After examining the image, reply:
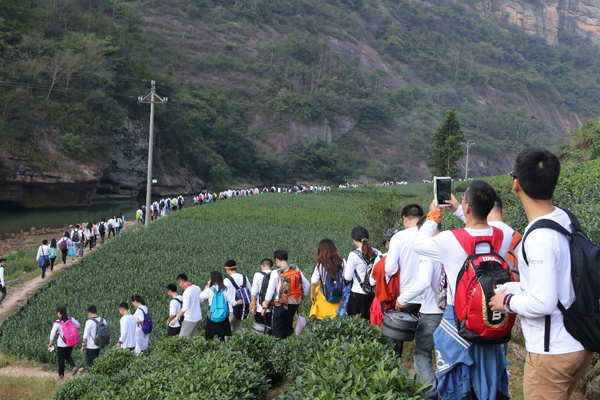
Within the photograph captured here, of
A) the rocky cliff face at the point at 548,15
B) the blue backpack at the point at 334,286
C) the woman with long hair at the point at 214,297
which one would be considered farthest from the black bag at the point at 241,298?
the rocky cliff face at the point at 548,15

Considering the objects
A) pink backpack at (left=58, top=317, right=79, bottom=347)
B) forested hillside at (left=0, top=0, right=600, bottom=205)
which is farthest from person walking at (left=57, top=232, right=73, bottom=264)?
forested hillside at (left=0, top=0, right=600, bottom=205)

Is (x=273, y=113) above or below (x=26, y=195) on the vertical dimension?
above

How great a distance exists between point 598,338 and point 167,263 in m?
19.3

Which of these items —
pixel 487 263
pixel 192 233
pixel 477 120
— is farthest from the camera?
pixel 477 120

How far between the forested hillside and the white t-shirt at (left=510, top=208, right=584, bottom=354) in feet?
134

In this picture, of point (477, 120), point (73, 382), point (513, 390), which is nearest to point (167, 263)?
point (73, 382)

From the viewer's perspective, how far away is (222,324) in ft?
25.5

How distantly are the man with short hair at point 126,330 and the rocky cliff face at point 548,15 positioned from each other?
194 m

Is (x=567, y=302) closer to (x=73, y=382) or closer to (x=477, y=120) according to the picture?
(x=73, y=382)

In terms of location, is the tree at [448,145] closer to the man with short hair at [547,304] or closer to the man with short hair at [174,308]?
the man with short hair at [174,308]

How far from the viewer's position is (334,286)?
6.24 meters

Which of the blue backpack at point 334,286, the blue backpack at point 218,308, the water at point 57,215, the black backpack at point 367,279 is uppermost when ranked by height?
the black backpack at point 367,279

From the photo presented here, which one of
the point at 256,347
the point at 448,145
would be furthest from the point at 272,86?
the point at 256,347

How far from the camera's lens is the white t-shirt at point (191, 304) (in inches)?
325
